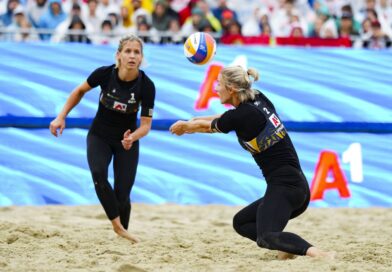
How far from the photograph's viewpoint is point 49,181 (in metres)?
10.1

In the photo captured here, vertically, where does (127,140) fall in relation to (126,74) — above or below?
below

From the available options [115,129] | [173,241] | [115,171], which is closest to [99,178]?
[115,171]

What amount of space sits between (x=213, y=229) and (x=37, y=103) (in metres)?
2.80

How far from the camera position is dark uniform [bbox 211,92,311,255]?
631cm

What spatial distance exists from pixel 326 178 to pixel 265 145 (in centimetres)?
411

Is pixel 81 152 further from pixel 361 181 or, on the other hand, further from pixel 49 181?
pixel 361 181

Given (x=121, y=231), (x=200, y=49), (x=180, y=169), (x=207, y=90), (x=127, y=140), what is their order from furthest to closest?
(x=207, y=90)
(x=180, y=169)
(x=121, y=231)
(x=200, y=49)
(x=127, y=140)

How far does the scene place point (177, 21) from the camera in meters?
13.4

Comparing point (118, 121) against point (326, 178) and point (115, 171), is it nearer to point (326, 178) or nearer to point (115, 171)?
point (115, 171)

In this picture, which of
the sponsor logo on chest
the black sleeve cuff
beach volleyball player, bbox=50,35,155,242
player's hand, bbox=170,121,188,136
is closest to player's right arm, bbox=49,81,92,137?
beach volleyball player, bbox=50,35,155,242

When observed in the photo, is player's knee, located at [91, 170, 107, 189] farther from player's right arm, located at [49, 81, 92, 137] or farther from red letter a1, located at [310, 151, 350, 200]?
red letter a1, located at [310, 151, 350, 200]

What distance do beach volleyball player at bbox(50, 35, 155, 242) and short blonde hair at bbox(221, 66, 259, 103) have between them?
1307 mm

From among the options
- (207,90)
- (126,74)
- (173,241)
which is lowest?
(173,241)

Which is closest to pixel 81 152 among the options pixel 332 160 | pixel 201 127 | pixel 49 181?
pixel 49 181
